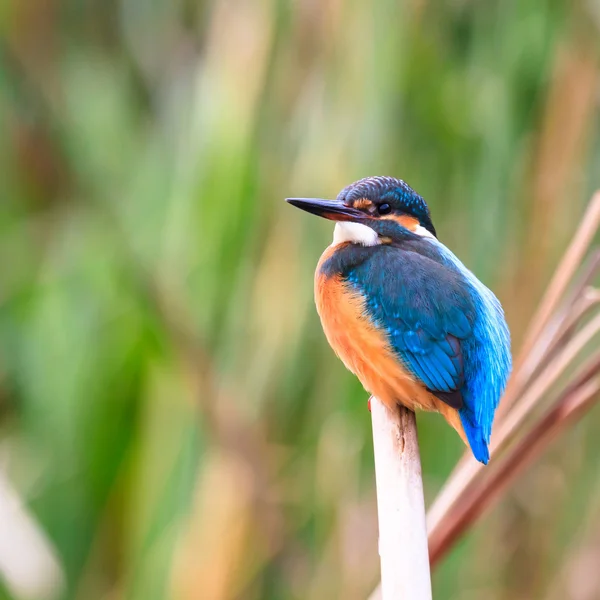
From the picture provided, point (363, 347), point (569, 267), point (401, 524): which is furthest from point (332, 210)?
point (401, 524)

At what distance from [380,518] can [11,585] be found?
91cm

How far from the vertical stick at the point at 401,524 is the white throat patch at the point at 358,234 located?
34cm

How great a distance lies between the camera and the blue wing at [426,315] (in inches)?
40.4

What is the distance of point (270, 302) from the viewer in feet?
5.10

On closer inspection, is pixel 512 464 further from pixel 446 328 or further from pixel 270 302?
pixel 270 302

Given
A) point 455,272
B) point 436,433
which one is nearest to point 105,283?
point 436,433

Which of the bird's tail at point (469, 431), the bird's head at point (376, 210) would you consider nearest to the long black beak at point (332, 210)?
the bird's head at point (376, 210)

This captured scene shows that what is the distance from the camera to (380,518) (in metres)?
0.82

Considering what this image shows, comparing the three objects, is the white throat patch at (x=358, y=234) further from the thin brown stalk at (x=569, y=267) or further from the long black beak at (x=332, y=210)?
the thin brown stalk at (x=569, y=267)

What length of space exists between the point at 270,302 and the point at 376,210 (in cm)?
46

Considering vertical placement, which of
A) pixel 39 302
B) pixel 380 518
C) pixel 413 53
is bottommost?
pixel 39 302

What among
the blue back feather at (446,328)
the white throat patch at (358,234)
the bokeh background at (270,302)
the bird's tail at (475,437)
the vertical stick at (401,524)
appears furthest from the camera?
the bokeh background at (270,302)

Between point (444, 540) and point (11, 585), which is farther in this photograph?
point (11, 585)

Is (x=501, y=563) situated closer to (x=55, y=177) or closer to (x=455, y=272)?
(x=455, y=272)
